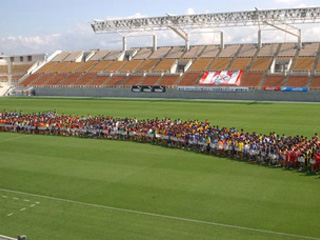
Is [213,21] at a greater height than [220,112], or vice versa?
[213,21]

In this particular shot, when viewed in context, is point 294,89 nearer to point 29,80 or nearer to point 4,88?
point 29,80

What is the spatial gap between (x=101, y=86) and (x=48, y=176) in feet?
153

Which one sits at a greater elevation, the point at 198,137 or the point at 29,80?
the point at 29,80

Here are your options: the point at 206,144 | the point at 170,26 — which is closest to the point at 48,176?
the point at 206,144

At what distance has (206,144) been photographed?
21.5m

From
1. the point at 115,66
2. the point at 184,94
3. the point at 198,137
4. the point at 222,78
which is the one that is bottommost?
the point at 198,137

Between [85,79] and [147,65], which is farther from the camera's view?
[85,79]

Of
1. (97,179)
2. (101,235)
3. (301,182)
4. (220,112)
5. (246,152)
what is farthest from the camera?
(220,112)

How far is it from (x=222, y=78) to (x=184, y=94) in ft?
20.8

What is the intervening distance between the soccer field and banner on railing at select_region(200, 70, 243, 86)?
110 feet

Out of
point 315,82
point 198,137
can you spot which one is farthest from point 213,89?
point 198,137

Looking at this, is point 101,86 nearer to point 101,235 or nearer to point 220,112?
point 220,112

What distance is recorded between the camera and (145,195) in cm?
1443

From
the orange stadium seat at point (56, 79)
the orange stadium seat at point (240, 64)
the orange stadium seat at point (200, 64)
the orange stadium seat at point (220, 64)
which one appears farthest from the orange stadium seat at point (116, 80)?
the orange stadium seat at point (240, 64)
